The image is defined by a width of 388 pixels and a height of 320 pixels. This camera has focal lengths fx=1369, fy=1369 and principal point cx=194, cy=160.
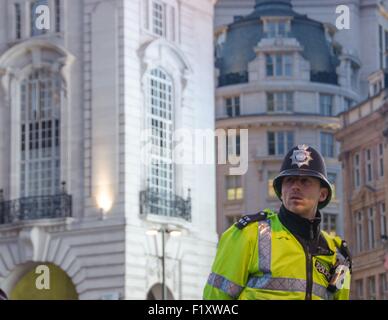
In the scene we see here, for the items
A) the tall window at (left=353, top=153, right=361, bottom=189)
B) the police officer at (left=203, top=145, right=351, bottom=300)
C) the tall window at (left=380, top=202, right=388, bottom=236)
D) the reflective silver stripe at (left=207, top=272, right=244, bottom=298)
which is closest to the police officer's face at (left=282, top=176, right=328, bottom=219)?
the police officer at (left=203, top=145, right=351, bottom=300)

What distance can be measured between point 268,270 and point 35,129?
36066 millimetres

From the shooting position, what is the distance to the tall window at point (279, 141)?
65438 mm

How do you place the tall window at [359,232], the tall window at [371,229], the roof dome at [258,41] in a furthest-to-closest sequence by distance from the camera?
the roof dome at [258,41]
the tall window at [359,232]
the tall window at [371,229]

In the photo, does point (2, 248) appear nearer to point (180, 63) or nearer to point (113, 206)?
point (113, 206)

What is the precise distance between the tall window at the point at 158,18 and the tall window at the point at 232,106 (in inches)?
949

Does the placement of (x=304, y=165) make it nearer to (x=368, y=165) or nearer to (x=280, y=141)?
(x=368, y=165)

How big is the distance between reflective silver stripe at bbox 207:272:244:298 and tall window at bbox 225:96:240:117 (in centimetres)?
6030

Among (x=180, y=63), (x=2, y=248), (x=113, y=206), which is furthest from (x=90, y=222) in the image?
(x=180, y=63)

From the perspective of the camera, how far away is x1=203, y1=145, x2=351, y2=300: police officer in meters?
6.08

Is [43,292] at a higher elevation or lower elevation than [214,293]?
higher

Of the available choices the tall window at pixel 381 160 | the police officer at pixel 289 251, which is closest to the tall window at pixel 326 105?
the tall window at pixel 381 160

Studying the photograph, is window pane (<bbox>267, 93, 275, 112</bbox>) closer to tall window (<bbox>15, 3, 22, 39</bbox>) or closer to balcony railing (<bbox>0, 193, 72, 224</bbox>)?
tall window (<bbox>15, 3, 22, 39</bbox>)

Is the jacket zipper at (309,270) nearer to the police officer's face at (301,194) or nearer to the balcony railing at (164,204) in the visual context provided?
the police officer's face at (301,194)

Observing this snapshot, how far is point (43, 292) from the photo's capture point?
4106 centimetres
